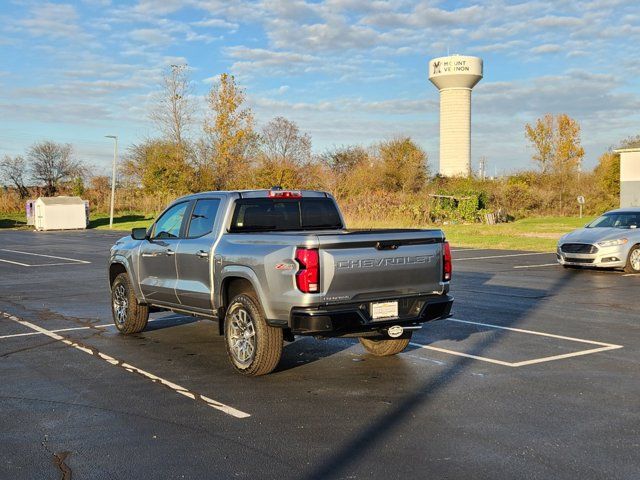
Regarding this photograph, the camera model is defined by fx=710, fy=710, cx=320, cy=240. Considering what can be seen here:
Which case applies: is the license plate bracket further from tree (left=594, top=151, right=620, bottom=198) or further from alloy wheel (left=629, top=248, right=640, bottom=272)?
tree (left=594, top=151, right=620, bottom=198)

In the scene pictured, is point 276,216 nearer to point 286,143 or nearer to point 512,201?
point 512,201

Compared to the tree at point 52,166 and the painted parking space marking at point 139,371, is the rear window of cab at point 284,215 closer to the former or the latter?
the painted parking space marking at point 139,371

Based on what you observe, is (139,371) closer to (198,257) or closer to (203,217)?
(198,257)

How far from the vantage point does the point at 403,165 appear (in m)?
60.2

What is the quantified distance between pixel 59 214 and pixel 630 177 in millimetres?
40107

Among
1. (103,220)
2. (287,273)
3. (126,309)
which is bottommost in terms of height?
(126,309)

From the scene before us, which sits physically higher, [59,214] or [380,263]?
[59,214]

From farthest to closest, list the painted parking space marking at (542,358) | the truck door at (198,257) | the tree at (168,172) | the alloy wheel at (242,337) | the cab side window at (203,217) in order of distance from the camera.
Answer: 1. the tree at (168,172)
2. the cab side window at (203,217)
3. the truck door at (198,257)
4. the painted parking space marking at (542,358)
5. the alloy wheel at (242,337)

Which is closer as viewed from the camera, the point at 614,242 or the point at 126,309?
the point at 126,309

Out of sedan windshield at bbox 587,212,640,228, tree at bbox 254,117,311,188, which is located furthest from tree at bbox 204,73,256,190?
sedan windshield at bbox 587,212,640,228

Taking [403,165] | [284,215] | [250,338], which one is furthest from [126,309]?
[403,165]

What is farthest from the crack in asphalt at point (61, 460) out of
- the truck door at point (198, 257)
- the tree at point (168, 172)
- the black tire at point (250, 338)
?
the tree at point (168, 172)

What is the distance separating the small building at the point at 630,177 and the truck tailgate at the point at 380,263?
36126mm

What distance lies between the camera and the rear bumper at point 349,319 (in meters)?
6.36
